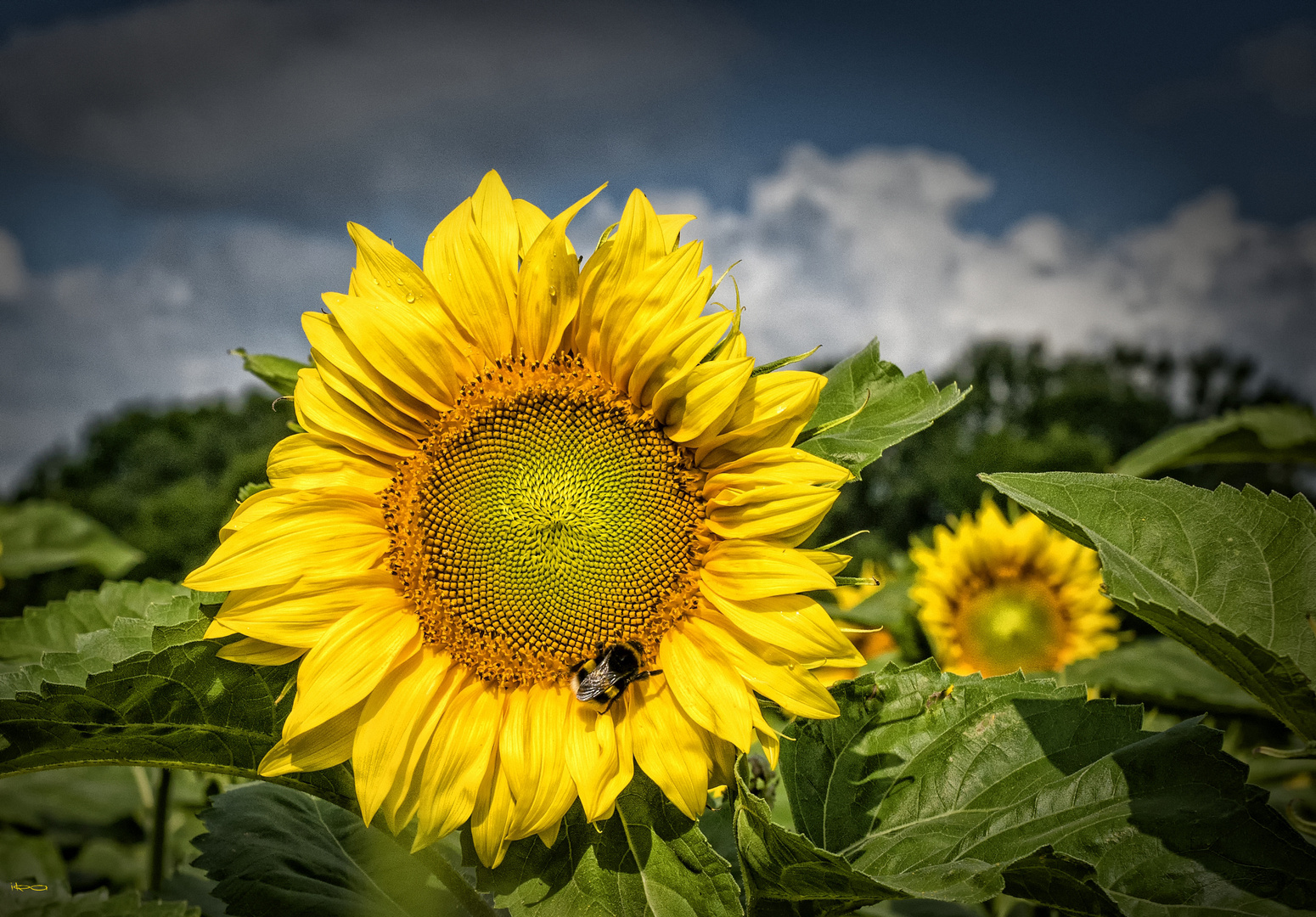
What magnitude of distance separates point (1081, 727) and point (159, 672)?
4.90 ft

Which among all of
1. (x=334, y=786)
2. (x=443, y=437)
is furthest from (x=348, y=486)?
(x=334, y=786)

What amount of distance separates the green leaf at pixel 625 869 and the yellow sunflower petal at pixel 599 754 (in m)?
0.06

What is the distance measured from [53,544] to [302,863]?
3.88 metres

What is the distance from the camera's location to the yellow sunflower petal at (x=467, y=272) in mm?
1577

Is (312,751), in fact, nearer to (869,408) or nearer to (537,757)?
(537,757)

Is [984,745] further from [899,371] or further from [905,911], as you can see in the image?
[905,911]

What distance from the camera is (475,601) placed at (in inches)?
65.5

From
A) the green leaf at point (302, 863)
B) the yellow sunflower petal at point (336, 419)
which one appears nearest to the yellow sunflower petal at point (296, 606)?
the yellow sunflower petal at point (336, 419)

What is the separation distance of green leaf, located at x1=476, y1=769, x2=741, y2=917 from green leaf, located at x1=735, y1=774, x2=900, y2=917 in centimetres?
6

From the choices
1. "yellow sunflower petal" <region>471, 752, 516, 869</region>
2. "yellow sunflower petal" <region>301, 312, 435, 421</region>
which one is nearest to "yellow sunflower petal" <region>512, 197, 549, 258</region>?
"yellow sunflower petal" <region>301, 312, 435, 421</region>

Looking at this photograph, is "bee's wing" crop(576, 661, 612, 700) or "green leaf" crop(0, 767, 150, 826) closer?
"bee's wing" crop(576, 661, 612, 700)

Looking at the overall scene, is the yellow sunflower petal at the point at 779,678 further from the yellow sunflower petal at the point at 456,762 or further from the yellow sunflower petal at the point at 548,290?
the yellow sunflower petal at the point at 548,290

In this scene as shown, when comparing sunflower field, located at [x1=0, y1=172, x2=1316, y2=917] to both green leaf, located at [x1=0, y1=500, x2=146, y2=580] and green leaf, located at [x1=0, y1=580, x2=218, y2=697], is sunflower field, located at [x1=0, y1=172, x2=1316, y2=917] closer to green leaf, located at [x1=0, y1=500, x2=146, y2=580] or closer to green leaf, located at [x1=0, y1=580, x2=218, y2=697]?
green leaf, located at [x1=0, y1=580, x2=218, y2=697]

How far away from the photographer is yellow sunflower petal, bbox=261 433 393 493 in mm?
1558
